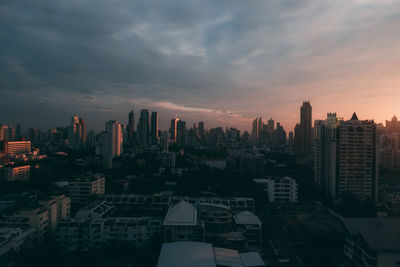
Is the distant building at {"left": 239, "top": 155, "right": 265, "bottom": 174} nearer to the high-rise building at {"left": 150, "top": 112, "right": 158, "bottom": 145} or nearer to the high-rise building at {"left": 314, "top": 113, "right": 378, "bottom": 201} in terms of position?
the high-rise building at {"left": 314, "top": 113, "right": 378, "bottom": 201}

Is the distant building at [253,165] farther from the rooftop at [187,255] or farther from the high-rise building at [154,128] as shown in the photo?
the high-rise building at [154,128]

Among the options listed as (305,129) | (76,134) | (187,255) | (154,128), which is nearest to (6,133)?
(76,134)

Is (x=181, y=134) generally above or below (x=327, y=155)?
above

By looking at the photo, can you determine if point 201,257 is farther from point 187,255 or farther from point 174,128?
point 174,128

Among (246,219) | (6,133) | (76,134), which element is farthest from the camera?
(76,134)

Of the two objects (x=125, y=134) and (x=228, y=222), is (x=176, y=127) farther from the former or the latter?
(x=228, y=222)

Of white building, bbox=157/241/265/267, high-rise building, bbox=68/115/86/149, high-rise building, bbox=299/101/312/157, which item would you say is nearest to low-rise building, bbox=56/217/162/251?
white building, bbox=157/241/265/267

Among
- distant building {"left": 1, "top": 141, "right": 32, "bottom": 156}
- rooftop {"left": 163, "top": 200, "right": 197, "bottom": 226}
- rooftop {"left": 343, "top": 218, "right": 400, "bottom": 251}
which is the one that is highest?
distant building {"left": 1, "top": 141, "right": 32, "bottom": 156}

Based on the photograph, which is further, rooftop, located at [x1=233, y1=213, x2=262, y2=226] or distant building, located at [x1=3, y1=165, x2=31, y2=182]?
distant building, located at [x1=3, y1=165, x2=31, y2=182]
